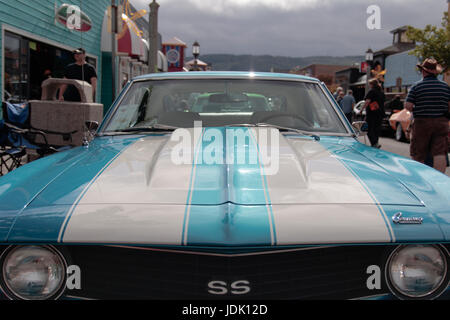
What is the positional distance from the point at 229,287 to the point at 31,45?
36.8 ft

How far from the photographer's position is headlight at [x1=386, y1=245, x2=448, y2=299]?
60.1 inches

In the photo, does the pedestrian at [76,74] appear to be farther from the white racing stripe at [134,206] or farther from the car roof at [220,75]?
the white racing stripe at [134,206]

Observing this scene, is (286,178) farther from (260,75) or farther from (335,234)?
(260,75)

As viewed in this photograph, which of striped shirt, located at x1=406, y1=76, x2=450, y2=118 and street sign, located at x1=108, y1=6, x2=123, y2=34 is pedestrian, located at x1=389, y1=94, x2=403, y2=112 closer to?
striped shirt, located at x1=406, y1=76, x2=450, y2=118

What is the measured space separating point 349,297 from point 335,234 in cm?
22

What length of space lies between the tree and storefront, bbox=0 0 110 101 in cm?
1831

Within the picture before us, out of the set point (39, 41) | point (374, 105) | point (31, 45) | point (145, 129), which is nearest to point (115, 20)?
point (31, 45)

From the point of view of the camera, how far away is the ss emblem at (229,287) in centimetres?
145

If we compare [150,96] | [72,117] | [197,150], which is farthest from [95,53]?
[197,150]

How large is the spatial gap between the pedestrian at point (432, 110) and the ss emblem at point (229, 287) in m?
5.86

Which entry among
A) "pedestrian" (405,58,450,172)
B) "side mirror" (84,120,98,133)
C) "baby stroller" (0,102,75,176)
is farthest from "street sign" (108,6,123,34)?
"side mirror" (84,120,98,133)

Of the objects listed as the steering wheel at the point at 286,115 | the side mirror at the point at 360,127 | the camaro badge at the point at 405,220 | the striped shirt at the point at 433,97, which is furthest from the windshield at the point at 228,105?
the striped shirt at the point at 433,97

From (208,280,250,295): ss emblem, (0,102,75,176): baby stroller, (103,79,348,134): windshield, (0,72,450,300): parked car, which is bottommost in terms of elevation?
(208,280,250,295): ss emblem

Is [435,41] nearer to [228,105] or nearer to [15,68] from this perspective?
[15,68]
